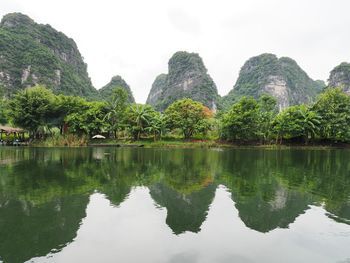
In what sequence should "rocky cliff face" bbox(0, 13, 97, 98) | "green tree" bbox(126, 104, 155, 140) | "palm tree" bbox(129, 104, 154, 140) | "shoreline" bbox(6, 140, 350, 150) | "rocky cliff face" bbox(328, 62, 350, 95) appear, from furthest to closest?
"rocky cliff face" bbox(328, 62, 350, 95), "rocky cliff face" bbox(0, 13, 97, 98), "green tree" bbox(126, 104, 155, 140), "palm tree" bbox(129, 104, 154, 140), "shoreline" bbox(6, 140, 350, 150)

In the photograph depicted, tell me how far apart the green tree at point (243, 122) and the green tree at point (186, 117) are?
15.9ft

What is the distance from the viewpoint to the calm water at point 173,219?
20.3 ft

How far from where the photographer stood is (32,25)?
405 feet

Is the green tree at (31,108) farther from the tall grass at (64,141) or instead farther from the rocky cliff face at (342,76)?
the rocky cliff face at (342,76)

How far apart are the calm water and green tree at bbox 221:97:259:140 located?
29.2m

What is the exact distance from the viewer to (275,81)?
15388 centimetres

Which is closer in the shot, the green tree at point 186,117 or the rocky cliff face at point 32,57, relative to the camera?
the green tree at point 186,117

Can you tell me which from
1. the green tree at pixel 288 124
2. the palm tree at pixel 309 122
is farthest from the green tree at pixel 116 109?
the palm tree at pixel 309 122

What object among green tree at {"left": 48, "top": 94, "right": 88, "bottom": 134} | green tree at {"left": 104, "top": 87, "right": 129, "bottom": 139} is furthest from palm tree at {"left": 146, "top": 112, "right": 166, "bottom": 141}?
green tree at {"left": 48, "top": 94, "right": 88, "bottom": 134}

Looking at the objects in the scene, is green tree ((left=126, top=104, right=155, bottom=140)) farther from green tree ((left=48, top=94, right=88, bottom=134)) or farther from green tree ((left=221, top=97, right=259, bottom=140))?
green tree ((left=221, top=97, right=259, bottom=140))

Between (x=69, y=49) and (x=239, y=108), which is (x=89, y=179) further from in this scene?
(x=69, y=49)

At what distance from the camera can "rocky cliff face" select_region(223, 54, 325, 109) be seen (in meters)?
153

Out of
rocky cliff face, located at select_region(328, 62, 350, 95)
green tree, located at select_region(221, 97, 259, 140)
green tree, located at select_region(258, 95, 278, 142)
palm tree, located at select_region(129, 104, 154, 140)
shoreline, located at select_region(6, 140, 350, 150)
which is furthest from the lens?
rocky cliff face, located at select_region(328, 62, 350, 95)

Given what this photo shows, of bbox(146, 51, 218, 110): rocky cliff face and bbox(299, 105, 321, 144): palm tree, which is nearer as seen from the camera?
bbox(299, 105, 321, 144): palm tree
